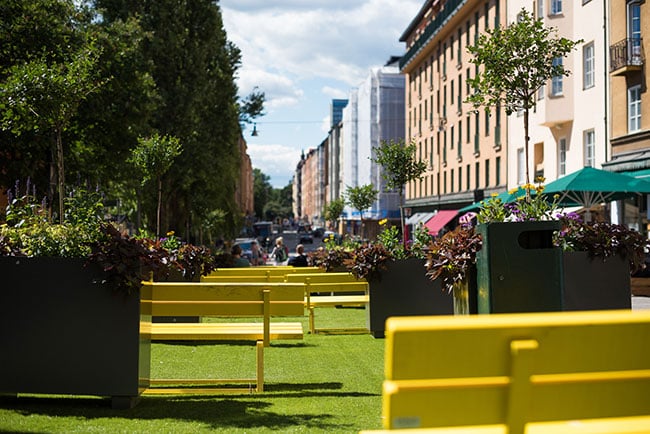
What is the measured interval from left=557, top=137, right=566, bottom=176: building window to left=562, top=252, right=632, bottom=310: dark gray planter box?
90.5 ft

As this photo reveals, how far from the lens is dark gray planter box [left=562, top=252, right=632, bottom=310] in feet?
27.2

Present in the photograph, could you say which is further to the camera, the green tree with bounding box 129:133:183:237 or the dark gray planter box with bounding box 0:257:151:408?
the green tree with bounding box 129:133:183:237

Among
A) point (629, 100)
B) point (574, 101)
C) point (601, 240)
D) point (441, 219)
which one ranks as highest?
point (574, 101)

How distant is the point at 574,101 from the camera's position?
109 ft

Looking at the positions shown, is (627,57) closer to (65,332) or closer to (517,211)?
(517,211)

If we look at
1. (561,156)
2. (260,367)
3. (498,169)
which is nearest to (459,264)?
(260,367)

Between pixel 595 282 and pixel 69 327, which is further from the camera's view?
pixel 595 282

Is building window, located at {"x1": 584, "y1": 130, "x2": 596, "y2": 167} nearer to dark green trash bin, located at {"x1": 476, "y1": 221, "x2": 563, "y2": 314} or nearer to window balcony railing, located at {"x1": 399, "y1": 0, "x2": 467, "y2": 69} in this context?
window balcony railing, located at {"x1": 399, "y1": 0, "x2": 467, "y2": 69}

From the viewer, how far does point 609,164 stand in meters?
28.4

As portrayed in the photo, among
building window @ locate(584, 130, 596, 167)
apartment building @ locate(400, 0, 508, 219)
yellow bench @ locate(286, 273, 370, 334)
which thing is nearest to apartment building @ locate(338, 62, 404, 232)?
apartment building @ locate(400, 0, 508, 219)

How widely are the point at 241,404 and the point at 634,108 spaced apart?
2458cm

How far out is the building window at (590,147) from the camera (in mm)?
31562

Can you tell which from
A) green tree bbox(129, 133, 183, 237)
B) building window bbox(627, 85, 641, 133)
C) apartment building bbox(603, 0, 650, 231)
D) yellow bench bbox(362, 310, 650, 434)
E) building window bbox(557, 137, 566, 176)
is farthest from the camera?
building window bbox(557, 137, 566, 176)

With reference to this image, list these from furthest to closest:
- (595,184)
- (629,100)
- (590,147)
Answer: (590,147) < (629,100) < (595,184)
